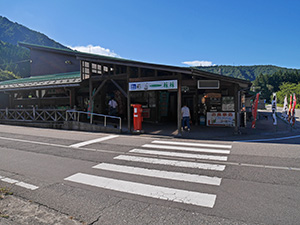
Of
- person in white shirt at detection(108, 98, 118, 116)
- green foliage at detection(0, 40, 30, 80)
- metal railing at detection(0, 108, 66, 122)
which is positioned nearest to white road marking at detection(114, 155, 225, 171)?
person in white shirt at detection(108, 98, 118, 116)

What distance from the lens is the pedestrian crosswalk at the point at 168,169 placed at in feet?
13.1

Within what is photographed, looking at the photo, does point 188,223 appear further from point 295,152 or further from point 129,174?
point 295,152

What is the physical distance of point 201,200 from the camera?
A: 12.3 feet

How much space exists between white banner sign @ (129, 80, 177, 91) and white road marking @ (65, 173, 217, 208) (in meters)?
6.89

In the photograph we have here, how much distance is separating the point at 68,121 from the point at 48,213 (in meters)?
11.4

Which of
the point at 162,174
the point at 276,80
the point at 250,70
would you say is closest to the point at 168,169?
the point at 162,174

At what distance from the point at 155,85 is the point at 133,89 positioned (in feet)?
4.92

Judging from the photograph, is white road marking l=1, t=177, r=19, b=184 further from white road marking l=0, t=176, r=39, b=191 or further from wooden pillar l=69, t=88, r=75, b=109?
wooden pillar l=69, t=88, r=75, b=109

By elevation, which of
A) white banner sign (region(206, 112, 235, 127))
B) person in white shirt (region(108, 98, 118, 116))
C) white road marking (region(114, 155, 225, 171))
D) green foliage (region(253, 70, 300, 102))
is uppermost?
green foliage (region(253, 70, 300, 102))

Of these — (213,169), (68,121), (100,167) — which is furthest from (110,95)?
(213,169)

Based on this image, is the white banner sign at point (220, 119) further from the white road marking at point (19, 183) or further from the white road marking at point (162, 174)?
the white road marking at point (19, 183)

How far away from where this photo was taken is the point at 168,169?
5.53 meters

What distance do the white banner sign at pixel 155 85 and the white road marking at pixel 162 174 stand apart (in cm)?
602

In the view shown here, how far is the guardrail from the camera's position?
1445 cm
